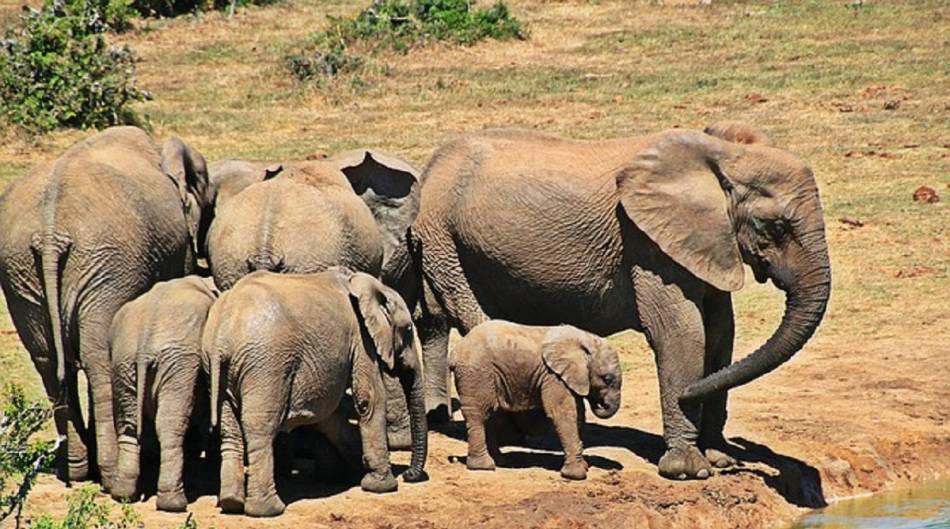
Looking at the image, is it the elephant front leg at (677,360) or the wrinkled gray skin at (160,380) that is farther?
the elephant front leg at (677,360)

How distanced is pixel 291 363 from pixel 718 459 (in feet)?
10.9

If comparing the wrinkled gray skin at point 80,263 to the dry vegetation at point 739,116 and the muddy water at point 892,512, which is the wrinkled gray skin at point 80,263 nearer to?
the dry vegetation at point 739,116

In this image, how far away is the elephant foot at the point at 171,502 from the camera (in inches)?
438

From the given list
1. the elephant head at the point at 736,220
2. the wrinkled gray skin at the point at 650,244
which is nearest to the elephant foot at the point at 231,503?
the wrinkled gray skin at the point at 650,244

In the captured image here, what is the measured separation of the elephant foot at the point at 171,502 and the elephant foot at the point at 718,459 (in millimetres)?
3645

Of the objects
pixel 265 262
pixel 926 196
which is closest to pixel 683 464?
pixel 265 262

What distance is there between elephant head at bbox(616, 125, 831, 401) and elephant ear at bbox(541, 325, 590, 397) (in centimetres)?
75

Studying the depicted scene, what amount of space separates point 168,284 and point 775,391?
5.77 metres

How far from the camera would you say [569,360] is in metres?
12.4

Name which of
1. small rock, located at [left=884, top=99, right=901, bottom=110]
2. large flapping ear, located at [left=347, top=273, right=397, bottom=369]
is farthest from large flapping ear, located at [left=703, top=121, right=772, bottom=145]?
small rock, located at [left=884, top=99, right=901, bottom=110]

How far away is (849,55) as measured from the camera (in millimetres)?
28750

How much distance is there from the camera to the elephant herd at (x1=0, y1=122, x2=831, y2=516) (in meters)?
11.2

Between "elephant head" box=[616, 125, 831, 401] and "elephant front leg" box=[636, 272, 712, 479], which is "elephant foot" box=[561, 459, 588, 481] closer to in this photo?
"elephant front leg" box=[636, 272, 712, 479]

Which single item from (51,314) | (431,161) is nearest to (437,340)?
(431,161)
